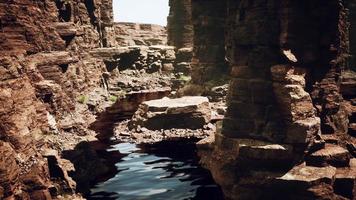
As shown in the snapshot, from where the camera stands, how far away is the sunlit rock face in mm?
11211

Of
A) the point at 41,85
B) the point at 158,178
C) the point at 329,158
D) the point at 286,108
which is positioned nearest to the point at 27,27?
the point at 41,85

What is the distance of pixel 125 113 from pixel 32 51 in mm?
9929

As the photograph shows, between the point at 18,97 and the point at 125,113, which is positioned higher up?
the point at 18,97

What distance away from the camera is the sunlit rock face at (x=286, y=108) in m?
11.2

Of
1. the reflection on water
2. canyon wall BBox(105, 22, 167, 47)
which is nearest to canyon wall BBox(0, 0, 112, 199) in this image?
the reflection on water

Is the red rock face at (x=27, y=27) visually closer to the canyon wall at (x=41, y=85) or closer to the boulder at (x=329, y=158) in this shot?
the canyon wall at (x=41, y=85)

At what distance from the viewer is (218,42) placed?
28.5 m

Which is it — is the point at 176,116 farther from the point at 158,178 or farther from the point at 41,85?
the point at 41,85

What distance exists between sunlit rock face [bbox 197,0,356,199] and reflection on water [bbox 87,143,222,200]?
135 cm

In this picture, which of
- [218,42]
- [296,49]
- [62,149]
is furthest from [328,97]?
[218,42]

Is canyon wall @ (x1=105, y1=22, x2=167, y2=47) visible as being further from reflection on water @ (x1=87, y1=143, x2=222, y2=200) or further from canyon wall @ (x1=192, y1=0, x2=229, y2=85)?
reflection on water @ (x1=87, y1=143, x2=222, y2=200)

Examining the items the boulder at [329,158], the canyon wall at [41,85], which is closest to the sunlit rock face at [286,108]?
the boulder at [329,158]

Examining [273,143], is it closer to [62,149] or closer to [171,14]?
[62,149]

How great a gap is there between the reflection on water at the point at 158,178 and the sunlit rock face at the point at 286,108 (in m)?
1.35
